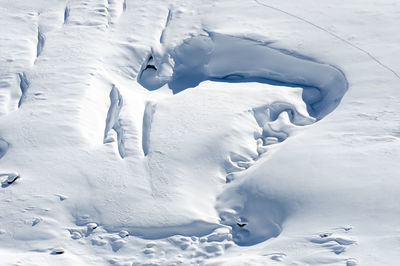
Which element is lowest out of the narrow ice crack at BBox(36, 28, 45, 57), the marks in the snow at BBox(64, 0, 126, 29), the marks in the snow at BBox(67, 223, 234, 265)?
the marks in the snow at BBox(67, 223, 234, 265)

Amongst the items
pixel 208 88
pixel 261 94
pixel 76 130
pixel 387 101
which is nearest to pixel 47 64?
pixel 76 130

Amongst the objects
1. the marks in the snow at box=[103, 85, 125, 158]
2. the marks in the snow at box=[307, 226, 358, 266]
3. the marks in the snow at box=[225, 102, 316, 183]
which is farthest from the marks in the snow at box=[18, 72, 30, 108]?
the marks in the snow at box=[307, 226, 358, 266]

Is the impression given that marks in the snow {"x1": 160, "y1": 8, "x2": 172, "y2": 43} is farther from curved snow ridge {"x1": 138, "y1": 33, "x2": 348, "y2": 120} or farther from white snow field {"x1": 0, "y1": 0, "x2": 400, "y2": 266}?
curved snow ridge {"x1": 138, "y1": 33, "x2": 348, "y2": 120}

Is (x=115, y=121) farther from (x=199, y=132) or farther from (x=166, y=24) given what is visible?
(x=166, y=24)

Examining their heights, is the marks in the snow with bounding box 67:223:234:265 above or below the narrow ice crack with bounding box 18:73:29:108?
below

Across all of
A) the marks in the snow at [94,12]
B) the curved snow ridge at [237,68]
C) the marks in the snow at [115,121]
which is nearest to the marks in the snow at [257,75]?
the curved snow ridge at [237,68]

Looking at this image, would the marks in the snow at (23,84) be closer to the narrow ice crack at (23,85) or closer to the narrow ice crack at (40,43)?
the narrow ice crack at (23,85)
